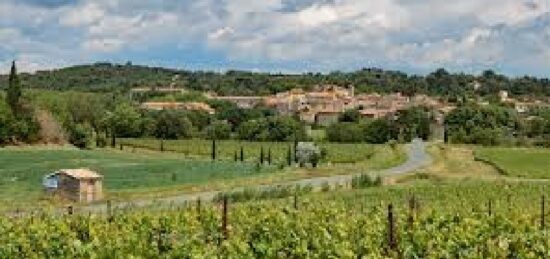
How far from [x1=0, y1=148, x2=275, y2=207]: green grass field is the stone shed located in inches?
57.0

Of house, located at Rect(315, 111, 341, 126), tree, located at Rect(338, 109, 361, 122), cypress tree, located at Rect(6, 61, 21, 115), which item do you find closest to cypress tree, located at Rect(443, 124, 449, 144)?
tree, located at Rect(338, 109, 361, 122)

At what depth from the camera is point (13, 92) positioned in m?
107

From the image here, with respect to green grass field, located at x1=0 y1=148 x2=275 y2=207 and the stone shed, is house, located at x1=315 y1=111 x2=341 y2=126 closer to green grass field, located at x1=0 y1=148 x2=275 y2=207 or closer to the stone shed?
green grass field, located at x1=0 y1=148 x2=275 y2=207

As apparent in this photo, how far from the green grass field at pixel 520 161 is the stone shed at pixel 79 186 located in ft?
107

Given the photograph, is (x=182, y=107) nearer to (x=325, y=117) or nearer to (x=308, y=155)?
(x=325, y=117)

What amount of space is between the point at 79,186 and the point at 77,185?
39cm

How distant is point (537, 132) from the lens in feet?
440

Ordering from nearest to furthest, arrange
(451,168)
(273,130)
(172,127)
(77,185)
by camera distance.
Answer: (77,185) < (451,168) < (273,130) < (172,127)

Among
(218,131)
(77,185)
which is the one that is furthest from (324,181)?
(218,131)

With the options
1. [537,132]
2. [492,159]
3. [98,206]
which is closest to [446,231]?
[98,206]

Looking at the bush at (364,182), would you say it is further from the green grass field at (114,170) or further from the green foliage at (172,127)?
the green foliage at (172,127)

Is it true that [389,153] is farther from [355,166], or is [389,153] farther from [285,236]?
[285,236]

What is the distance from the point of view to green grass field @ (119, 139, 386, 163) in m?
92.3

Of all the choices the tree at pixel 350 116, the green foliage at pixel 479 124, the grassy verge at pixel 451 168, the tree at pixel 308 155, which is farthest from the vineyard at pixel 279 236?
the tree at pixel 350 116
